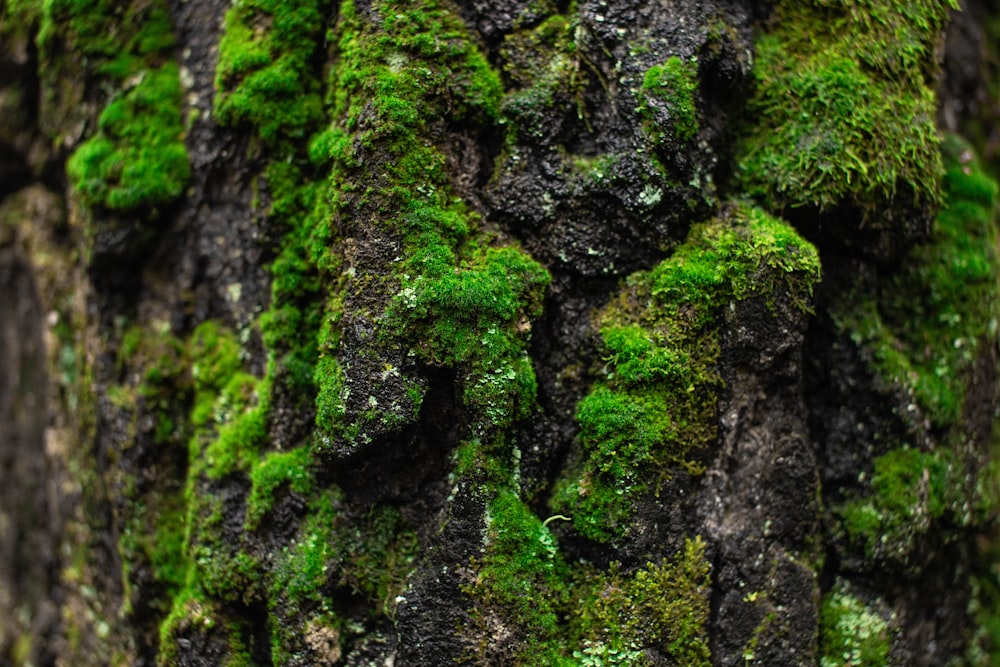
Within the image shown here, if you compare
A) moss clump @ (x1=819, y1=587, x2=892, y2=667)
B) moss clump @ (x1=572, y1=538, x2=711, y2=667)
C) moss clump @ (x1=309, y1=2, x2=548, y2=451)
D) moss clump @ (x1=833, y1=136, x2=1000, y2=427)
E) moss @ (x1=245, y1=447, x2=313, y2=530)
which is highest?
moss clump @ (x1=309, y1=2, x2=548, y2=451)

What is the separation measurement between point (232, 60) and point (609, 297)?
1.83 m

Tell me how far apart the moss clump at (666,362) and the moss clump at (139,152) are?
2065 millimetres

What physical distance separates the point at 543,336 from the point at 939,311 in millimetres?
1831

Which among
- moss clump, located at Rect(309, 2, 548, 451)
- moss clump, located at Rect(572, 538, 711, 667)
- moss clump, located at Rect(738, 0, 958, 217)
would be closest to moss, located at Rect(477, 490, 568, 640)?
moss clump, located at Rect(572, 538, 711, 667)

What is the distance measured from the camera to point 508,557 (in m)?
2.42

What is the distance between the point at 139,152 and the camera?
10.2 ft

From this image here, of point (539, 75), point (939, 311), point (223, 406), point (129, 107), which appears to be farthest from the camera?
point (129, 107)

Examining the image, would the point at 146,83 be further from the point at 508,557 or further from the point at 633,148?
the point at 508,557

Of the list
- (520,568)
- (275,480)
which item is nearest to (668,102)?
(520,568)

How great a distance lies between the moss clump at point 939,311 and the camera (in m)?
2.89

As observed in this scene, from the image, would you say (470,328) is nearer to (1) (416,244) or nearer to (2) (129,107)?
(1) (416,244)

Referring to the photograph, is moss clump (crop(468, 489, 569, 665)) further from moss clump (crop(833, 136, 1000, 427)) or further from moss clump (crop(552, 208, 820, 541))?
moss clump (crop(833, 136, 1000, 427))

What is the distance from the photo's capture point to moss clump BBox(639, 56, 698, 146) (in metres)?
2.53

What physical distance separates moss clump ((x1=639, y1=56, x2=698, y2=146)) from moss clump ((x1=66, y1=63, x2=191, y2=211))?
204cm
